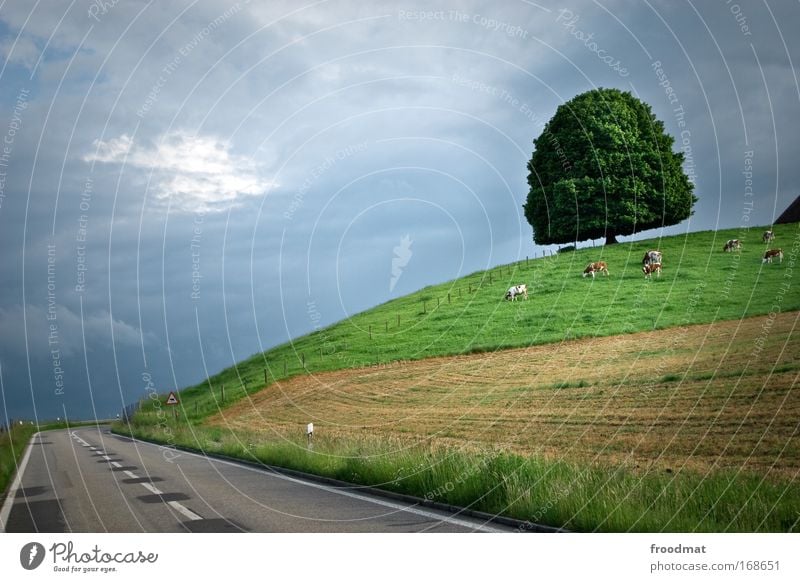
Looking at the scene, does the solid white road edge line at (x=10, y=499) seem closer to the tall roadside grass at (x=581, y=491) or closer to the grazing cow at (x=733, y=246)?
the tall roadside grass at (x=581, y=491)

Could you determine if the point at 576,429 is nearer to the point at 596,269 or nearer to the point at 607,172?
the point at 596,269

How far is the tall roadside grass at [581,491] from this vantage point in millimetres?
7997

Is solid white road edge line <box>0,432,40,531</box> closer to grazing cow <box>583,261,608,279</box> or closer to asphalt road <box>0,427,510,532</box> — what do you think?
asphalt road <box>0,427,510,532</box>

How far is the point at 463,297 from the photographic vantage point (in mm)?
56844

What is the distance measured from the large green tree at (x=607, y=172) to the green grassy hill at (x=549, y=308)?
247cm

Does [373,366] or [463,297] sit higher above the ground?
[463,297]

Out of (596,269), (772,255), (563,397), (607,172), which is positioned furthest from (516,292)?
(563,397)

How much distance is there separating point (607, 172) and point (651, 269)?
11.8 meters

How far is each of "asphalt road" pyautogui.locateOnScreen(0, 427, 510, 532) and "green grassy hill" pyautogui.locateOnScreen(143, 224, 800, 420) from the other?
90.1ft

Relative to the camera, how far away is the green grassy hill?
137ft

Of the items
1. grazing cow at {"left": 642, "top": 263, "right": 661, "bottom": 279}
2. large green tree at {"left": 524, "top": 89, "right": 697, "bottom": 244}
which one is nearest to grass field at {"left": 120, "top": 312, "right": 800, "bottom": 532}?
grazing cow at {"left": 642, "top": 263, "right": 661, "bottom": 279}
